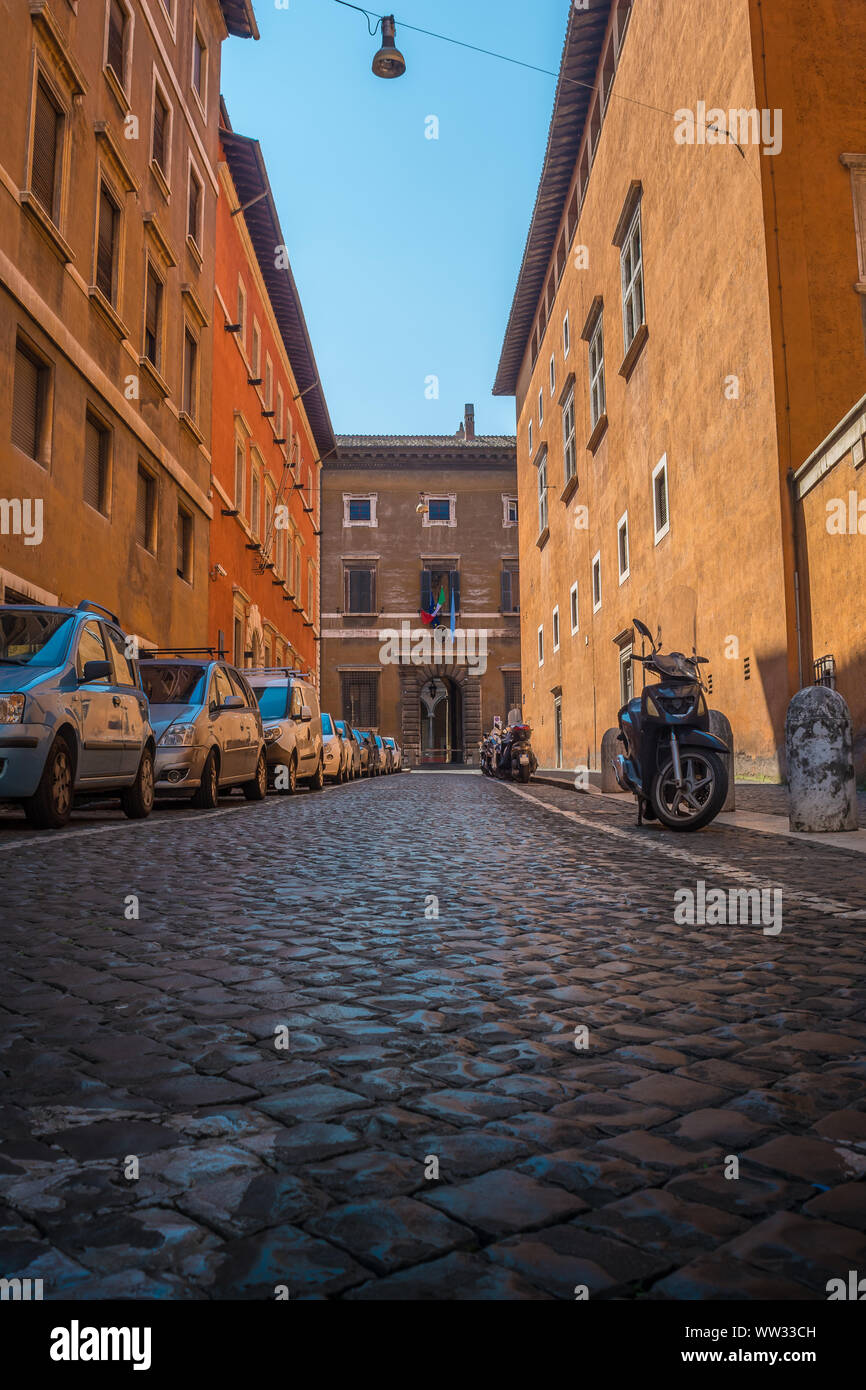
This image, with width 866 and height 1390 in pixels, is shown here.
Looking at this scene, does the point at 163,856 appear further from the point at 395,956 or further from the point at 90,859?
the point at 395,956

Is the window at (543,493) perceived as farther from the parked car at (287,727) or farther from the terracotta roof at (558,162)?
the parked car at (287,727)

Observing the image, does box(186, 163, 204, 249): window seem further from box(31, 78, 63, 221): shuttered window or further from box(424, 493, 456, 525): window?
box(424, 493, 456, 525): window

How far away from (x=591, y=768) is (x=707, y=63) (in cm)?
1476

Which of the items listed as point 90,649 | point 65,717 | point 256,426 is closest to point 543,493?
point 256,426

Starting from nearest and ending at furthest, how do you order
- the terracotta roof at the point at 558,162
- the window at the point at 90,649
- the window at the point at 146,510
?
the window at the point at 90,649, the window at the point at 146,510, the terracotta roof at the point at 558,162

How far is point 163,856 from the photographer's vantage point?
6648mm

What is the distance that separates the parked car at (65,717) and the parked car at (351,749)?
14.7 meters

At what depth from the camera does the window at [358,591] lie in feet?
165

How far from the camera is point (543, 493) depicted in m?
36.0

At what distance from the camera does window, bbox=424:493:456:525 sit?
5125cm

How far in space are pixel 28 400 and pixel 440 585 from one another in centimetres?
3677

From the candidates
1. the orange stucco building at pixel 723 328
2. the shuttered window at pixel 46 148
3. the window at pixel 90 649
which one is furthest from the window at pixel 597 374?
the window at pixel 90 649

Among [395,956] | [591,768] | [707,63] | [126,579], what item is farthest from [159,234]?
[395,956]

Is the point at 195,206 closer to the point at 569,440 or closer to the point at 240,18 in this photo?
the point at 240,18
